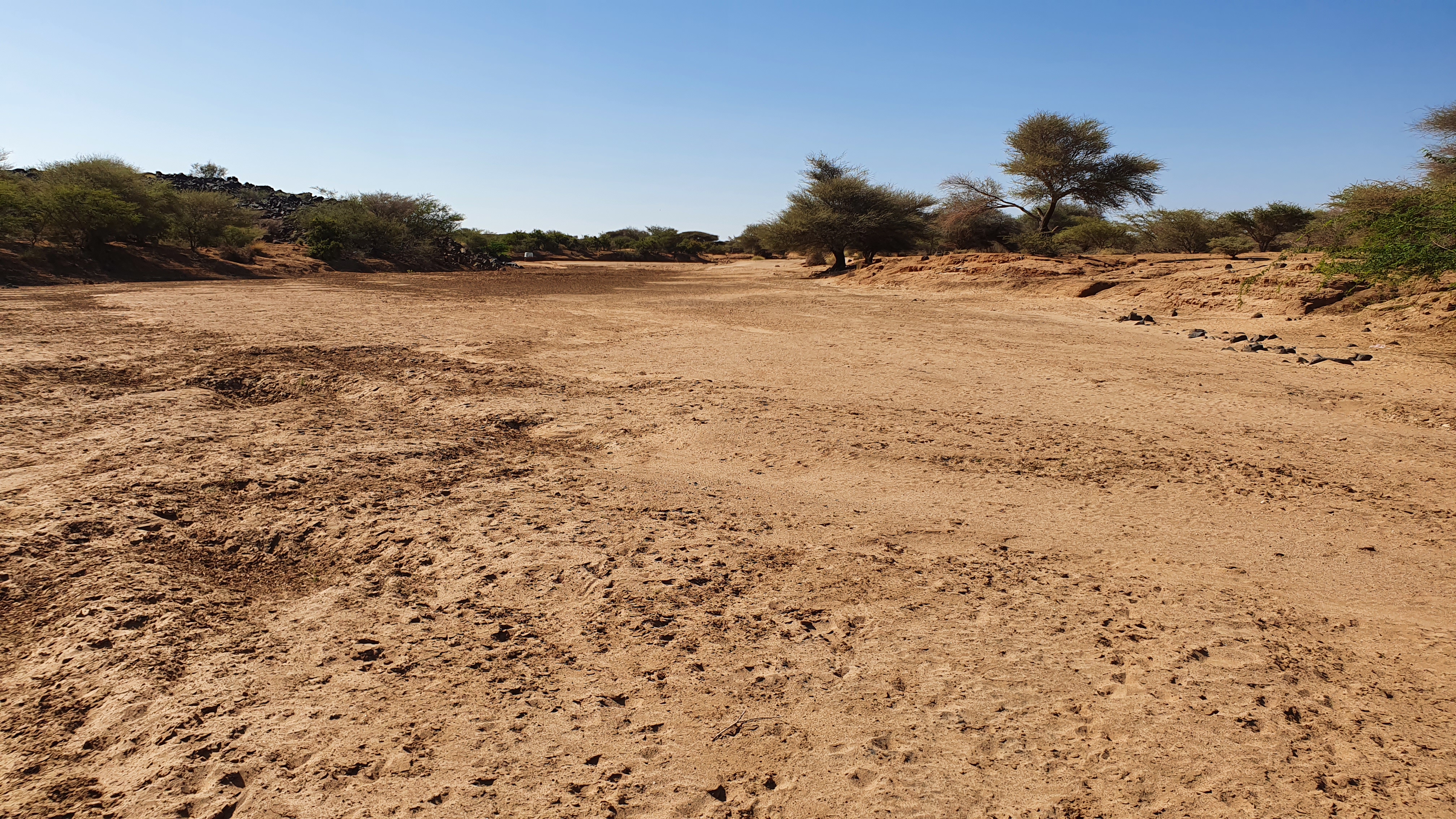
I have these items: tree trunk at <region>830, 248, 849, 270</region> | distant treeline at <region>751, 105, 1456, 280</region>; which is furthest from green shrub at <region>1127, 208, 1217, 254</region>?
tree trunk at <region>830, 248, 849, 270</region>

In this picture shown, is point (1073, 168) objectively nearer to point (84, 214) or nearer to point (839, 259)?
point (839, 259)

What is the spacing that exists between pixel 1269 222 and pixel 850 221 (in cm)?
1345

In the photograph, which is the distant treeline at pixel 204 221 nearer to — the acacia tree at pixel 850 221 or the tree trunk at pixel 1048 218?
the acacia tree at pixel 850 221

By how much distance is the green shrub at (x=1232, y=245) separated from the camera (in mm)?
23297

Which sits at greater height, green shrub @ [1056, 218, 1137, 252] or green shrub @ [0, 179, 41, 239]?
green shrub @ [0, 179, 41, 239]

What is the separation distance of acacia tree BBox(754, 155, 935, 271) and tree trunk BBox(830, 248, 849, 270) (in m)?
0.03

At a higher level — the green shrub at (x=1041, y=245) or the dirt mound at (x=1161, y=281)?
the green shrub at (x=1041, y=245)

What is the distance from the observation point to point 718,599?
3188mm

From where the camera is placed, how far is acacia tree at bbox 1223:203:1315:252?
22.9 m

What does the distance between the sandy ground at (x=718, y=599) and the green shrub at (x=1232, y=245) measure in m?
19.2

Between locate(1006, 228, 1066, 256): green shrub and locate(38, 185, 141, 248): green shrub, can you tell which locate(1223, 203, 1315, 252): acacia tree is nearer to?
locate(1006, 228, 1066, 256): green shrub

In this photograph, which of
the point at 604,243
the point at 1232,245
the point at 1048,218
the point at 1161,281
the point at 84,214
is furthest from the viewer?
the point at 604,243

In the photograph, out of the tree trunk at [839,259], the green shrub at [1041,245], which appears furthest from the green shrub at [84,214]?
the green shrub at [1041,245]

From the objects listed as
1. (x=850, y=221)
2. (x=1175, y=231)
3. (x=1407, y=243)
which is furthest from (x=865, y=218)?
(x=1407, y=243)
